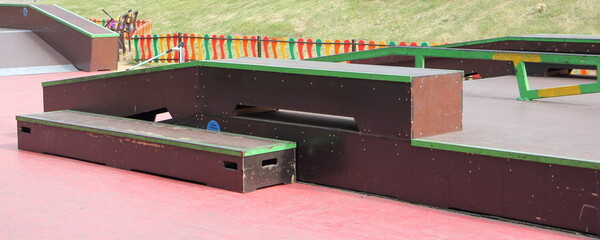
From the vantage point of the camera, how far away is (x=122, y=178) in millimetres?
8086

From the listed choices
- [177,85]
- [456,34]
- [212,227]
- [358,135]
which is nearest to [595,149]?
[358,135]

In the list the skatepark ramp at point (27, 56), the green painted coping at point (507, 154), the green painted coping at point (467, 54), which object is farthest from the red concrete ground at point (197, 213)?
the skatepark ramp at point (27, 56)

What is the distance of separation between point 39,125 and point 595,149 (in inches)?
226

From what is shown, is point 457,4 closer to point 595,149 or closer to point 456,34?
point 456,34

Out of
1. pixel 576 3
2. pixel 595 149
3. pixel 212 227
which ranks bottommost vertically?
pixel 212 227

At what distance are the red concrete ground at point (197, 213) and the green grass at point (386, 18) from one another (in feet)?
69.6

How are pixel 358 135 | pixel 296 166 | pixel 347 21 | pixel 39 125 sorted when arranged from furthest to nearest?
pixel 347 21 → pixel 39 125 → pixel 296 166 → pixel 358 135

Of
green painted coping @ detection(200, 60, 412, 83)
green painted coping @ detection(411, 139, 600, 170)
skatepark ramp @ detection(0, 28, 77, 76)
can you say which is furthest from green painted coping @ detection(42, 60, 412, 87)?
skatepark ramp @ detection(0, 28, 77, 76)

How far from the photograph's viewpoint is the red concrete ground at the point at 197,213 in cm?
611

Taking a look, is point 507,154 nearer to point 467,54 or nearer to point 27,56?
point 467,54

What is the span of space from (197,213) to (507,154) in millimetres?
2318

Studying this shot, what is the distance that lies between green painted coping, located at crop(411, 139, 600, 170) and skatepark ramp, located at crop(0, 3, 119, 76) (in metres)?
15.6

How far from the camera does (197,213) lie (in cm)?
671

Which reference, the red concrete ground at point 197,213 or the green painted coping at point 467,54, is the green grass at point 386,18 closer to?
the green painted coping at point 467,54
